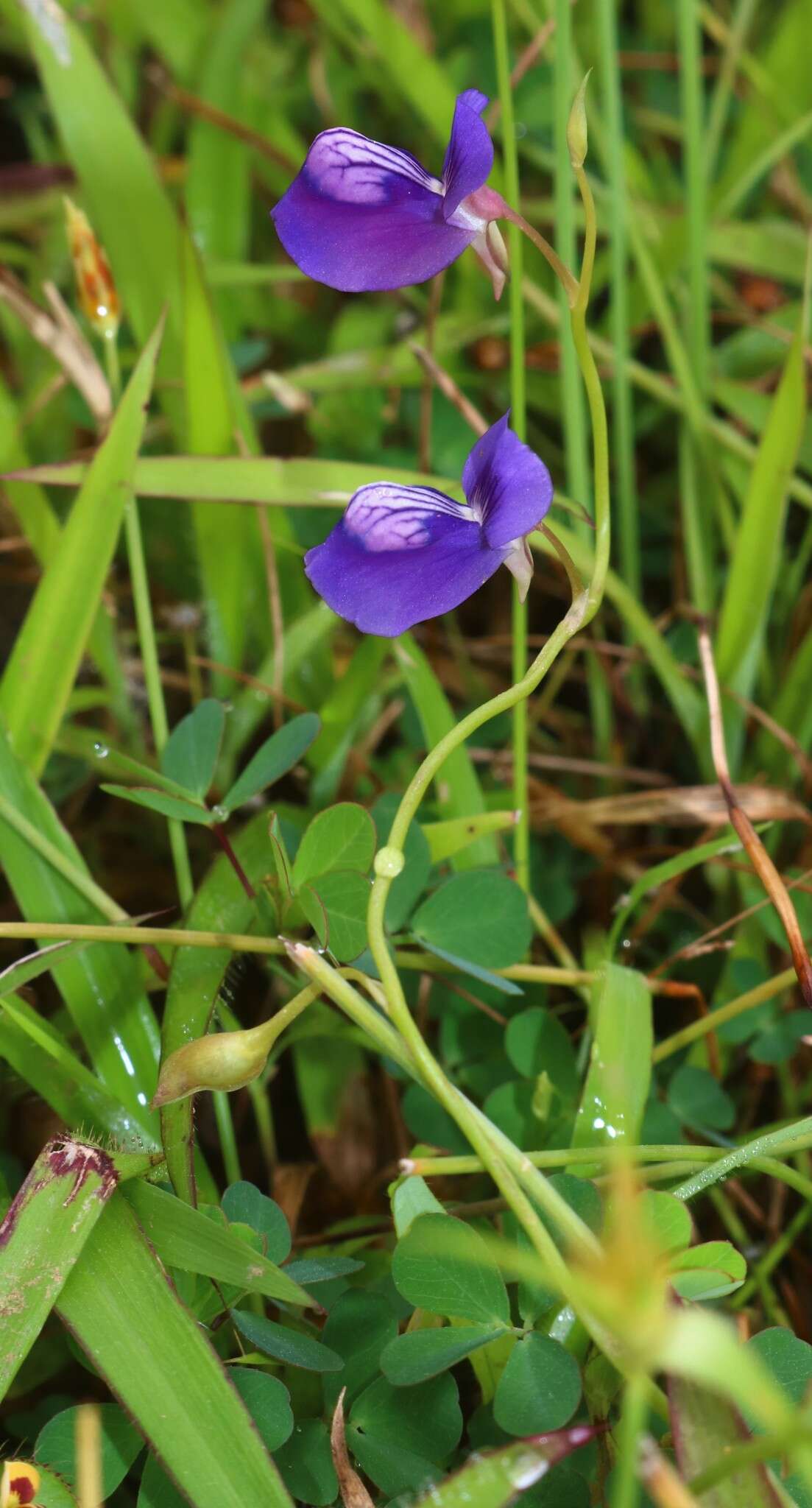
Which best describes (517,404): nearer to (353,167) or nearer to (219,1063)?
(353,167)

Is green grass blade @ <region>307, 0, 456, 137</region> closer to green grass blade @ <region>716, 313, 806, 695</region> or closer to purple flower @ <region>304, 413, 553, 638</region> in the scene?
green grass blade @ <region>716, 313, 806, 695</region>

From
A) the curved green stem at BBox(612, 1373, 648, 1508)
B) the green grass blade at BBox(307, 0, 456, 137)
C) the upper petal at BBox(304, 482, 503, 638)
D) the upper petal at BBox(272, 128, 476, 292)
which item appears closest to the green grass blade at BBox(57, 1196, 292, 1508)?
the curved green stem at BBox(612, 1373, 648, 1508)

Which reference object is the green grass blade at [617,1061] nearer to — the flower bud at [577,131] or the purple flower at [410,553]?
the purple flower at [410,553]

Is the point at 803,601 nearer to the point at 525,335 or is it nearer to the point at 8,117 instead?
the point at 525,335

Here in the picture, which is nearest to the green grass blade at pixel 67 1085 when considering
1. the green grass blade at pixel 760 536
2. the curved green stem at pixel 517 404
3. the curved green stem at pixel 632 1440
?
the curved green stem at pixel 517 404

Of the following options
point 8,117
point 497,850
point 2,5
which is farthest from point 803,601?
point 8,117

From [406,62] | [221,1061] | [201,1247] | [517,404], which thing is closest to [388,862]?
[221,1061]
